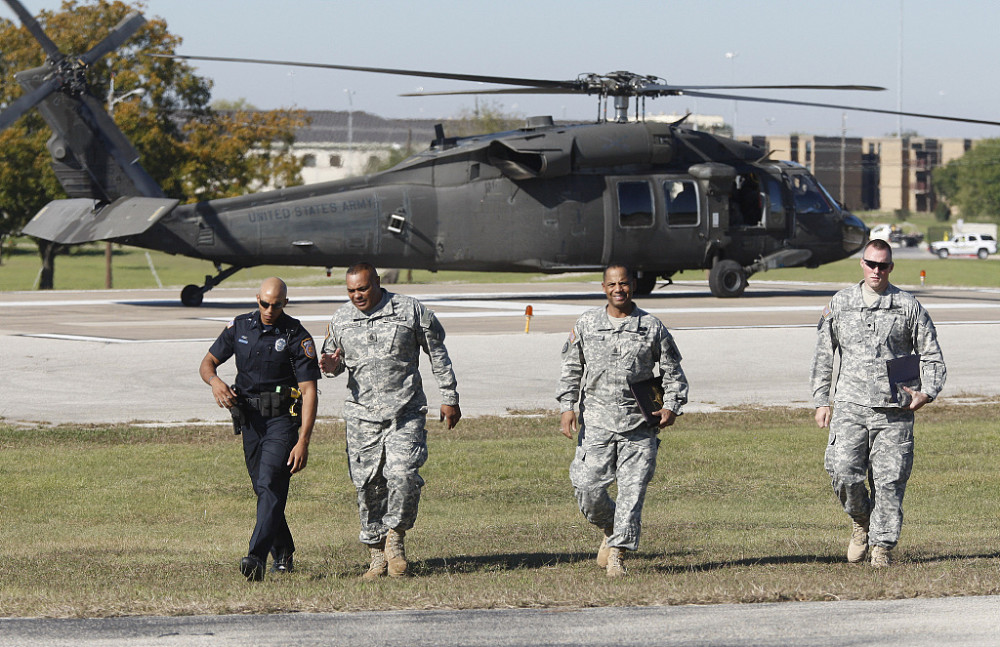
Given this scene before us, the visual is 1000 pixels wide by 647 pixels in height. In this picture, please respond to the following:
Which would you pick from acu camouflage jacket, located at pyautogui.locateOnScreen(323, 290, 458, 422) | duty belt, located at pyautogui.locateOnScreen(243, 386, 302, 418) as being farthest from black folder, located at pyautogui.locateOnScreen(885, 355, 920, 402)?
duty belt, located at pyautogui.locateOnScreen(243, 386, 302, 418)

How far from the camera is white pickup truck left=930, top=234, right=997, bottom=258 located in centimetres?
9512

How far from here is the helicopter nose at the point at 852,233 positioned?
32500 mm

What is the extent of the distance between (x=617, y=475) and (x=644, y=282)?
25.8 meters

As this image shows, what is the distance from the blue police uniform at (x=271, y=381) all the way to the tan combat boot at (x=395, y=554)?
2.24 feet

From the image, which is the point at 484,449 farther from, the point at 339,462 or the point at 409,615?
the point at 409,615

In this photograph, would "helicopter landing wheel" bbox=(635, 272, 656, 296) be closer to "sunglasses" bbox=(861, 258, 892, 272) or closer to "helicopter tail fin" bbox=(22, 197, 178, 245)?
"helicopter tail fin" bbox=(22, 197, 178, 245)

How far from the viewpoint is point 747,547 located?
926 cm

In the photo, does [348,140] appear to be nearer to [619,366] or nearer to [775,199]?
[775,199]

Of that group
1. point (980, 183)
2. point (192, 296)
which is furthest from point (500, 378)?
point (980, 183)

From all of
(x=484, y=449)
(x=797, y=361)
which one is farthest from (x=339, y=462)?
(x=797, y=361)

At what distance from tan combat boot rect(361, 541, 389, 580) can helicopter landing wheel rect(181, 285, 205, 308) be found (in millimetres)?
23107

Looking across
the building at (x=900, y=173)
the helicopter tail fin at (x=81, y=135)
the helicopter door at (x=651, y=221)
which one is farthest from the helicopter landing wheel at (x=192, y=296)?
the building at (x=900, y=173)

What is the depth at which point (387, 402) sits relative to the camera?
8.06m

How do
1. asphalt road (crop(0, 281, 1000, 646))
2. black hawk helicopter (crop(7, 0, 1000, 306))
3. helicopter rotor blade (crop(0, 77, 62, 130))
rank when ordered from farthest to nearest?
black hawk helicopter (crop(7, 0, 1000, 306)), helicopter rotor blade (crop(0, 77, 62, 130)), asphalt road (crop(0, 281, 1000, 646))
